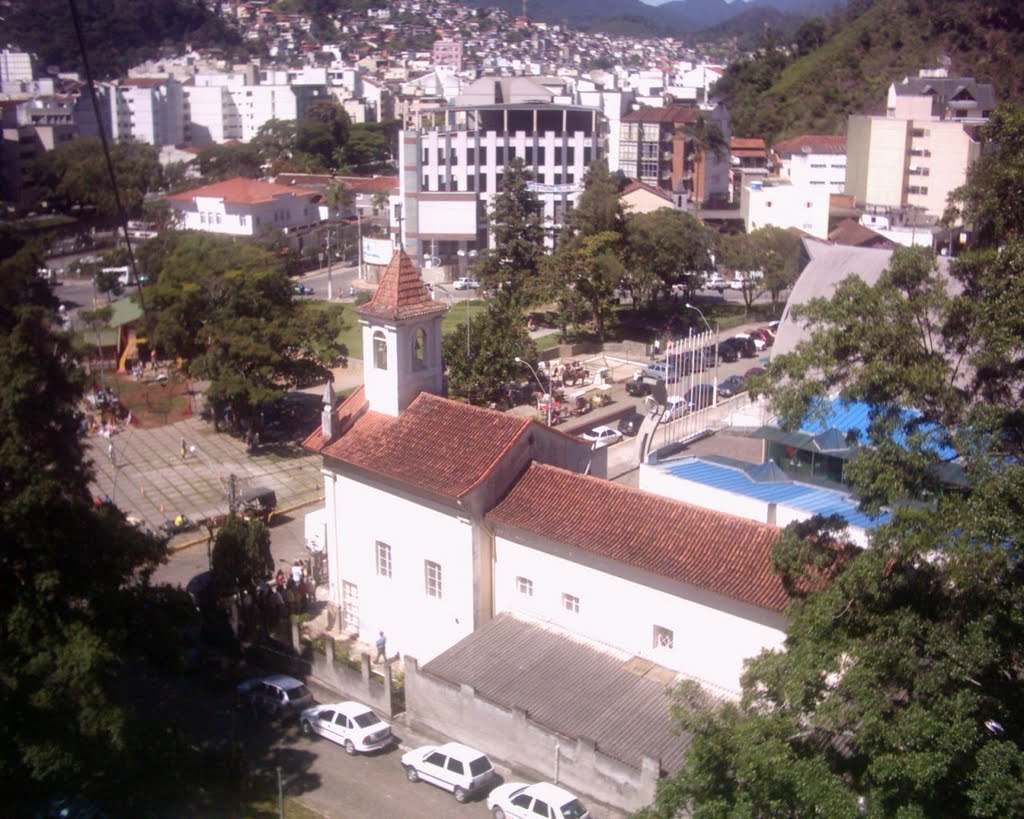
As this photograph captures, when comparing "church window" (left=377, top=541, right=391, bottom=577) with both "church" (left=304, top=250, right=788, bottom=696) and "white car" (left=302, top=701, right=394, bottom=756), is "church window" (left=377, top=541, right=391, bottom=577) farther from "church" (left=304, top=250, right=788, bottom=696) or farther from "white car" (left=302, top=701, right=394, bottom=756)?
"white car" (left=302, top=701, right=394, bottom=756)

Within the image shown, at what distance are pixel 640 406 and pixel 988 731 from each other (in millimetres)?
27423

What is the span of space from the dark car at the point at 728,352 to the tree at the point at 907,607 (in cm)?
3192

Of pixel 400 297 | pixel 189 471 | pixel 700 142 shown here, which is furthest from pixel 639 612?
pixel 700 142

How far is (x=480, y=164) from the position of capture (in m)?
69.4

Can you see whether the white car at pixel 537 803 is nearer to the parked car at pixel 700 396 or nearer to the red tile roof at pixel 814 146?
the parked car at pixel 700 396

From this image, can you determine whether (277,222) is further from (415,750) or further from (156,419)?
(415,750)

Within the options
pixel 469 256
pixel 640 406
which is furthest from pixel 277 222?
pixel 640 406

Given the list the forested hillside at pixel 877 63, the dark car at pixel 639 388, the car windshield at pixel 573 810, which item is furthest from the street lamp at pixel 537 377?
the forested hillside at pixel 877 63

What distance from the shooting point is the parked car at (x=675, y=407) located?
104 ft

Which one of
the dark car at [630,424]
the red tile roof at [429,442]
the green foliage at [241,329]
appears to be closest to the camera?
the red tile roof at [429,442]

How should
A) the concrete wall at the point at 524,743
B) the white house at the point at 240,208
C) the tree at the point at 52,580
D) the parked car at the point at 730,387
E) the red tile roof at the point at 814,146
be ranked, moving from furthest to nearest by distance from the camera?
the red tile roof at the point at 814,146
the white house at the point at 240,208
the parked car at the point at 730,387
the concrete wall at the point at 524,743
the tree at the point at 52,580

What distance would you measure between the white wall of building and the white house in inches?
2106

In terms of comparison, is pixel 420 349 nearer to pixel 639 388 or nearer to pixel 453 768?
pixel 453 768

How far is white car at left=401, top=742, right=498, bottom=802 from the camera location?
52.0 feet
